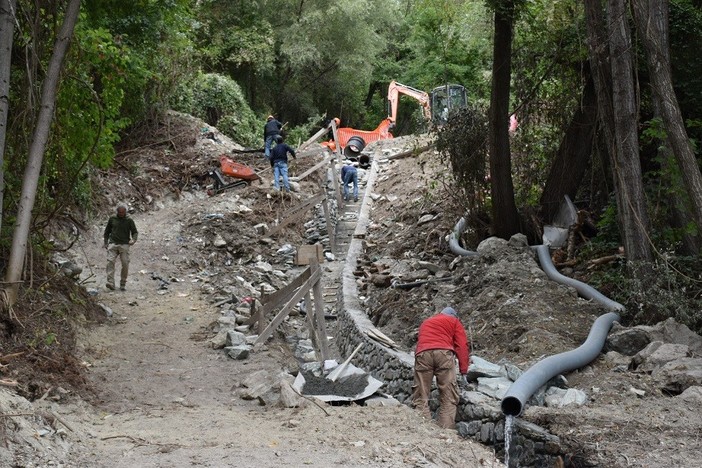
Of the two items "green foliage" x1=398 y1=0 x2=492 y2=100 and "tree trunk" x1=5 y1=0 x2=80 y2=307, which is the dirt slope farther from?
"green foliage" x1=398 y1=0 x2=492 y2=100

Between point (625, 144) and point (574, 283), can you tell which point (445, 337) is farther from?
point (625, 144)

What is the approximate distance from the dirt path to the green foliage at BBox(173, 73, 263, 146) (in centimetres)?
1430

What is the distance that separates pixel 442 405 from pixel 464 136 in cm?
852

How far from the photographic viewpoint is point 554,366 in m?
10.4

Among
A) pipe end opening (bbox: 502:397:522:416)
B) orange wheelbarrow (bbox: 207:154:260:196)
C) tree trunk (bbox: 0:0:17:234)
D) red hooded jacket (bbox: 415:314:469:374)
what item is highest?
tree trunk (bbox: 0:0:17:234)

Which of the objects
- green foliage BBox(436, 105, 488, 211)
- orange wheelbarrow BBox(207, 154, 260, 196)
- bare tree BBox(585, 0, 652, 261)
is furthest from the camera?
orange wheelbarrow BBox(207, 154, 260, 196)

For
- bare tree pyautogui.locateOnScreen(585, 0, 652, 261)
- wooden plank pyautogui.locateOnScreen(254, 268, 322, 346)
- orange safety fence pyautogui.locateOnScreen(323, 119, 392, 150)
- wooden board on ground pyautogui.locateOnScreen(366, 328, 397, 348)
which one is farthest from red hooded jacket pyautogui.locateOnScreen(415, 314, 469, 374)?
orange safety fence pyautogui.locateOnScreen(323, 119, 392, 150)

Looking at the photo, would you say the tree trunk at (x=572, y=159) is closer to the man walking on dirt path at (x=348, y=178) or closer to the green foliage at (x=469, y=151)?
the green foliage at (x=469, y=151)

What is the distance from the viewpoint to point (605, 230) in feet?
49.3

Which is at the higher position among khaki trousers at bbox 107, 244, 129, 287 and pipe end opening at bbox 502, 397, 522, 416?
khaki trousers at bbox 107, 244, 129, 287

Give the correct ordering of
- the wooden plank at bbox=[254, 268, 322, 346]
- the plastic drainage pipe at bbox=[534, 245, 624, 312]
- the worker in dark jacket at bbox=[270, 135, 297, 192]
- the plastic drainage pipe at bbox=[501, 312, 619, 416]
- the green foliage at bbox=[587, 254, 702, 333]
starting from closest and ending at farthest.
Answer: the plastic drainage pipe at bbox=[501, 312, 619, 416] → the green foliage at bbox=[587, 254, 702, 333] → the wooden plank at bbox=[254, 268, 322, 346] → the plastic drainage pipe at bbox=[534, 245, 624, 312] → the worker in dark jacket at bbox=[270, 135, 297, 192]

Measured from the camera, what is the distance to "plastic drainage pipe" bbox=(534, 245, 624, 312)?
42.0 feet

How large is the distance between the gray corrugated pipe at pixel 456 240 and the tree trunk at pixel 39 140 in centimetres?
781

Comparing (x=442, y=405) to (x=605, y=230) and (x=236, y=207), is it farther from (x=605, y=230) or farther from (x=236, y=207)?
(x=236, y=207)
